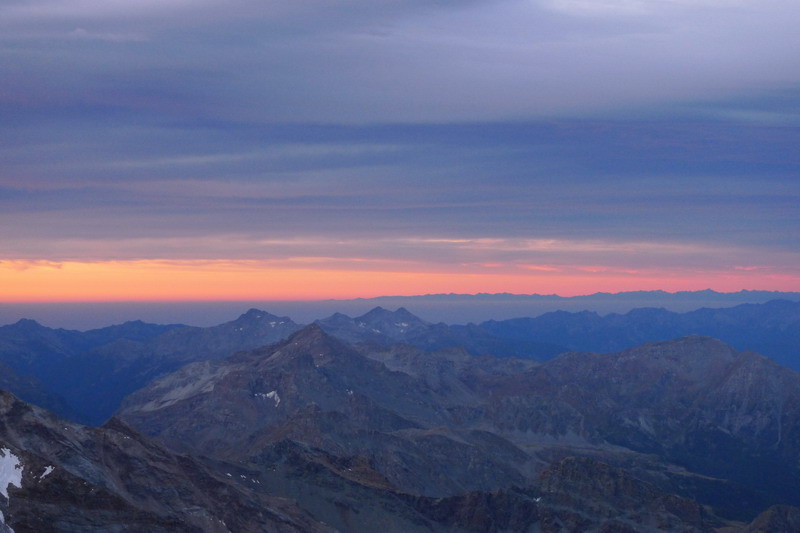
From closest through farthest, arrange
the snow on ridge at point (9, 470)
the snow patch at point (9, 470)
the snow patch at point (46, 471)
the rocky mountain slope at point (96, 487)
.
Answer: the snow on ridge at point (9, 470) < the snow patch at point (9, 470) < the rocky mountain slope at point (96, 487) < the snow patch at point (46, 471)

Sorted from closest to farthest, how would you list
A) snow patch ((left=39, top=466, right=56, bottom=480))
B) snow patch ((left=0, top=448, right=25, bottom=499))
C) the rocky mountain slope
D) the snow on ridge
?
1. the snow on ridge
2. snow patch ((left=0, top=448, right=25, bottom=499))
3. the rocky mountain slope
4. snow patch ((left=39, top=466, right=56, bottom=480))

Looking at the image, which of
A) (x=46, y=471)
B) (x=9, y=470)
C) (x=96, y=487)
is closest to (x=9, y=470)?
(x=9, y=470)

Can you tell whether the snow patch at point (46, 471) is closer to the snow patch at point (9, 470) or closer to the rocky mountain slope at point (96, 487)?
the rocky mountain slope at point (96, 487)

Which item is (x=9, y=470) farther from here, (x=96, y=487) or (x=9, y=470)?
(x=96, y=487)

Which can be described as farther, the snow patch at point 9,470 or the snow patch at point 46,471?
the snow patch at point 46,471

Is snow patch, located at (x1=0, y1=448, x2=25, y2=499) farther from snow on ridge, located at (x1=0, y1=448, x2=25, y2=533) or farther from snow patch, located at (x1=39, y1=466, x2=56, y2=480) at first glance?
snow patch, located at (x1=39, y1=466, x2=56, y2=480)

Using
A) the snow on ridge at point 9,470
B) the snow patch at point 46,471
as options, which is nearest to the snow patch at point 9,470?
the snow on ridge at point 9,470

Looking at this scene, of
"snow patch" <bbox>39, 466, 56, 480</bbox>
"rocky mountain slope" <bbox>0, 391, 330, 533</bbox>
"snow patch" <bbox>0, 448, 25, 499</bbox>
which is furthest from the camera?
"snow patch" <bbox>39, 466, 56, 480</bbox>

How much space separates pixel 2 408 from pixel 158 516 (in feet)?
115

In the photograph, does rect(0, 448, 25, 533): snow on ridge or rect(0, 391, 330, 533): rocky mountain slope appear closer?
rect(0, 448, 25, 533): snow on ridge

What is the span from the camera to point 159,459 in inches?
7672

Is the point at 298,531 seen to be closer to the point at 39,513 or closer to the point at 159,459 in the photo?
the point at 159,459

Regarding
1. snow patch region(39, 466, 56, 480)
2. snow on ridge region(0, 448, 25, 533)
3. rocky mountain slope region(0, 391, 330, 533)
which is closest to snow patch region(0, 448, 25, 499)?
snow on ridge region(0, 448, 25, 533)

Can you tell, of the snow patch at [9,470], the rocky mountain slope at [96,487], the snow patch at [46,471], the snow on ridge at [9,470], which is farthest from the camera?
the snow patch at [46,471]
